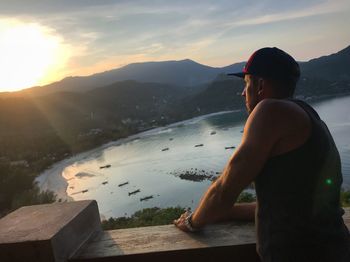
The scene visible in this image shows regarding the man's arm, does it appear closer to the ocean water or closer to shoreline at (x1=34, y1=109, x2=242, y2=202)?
the ocean water

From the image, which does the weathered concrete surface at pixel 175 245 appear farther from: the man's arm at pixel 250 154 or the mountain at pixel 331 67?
the mountain at pixel 331 67

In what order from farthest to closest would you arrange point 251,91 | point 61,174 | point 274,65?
1. point 61,174
2. point 251,91
3. point 274,65

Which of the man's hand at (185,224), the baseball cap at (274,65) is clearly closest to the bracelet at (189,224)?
the man's hand at (185,224)

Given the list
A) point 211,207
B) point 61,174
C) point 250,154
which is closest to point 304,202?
point 250,154

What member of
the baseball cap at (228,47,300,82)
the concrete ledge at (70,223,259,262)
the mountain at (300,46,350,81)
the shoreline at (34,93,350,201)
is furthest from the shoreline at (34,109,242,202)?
the mountain at (300,46,350,81)

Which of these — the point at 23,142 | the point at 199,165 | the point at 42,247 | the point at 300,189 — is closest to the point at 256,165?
the point at 300,189

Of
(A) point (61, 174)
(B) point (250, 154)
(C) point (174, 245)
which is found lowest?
(A) point (61, 174)

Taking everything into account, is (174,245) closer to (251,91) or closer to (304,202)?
(304,202)
